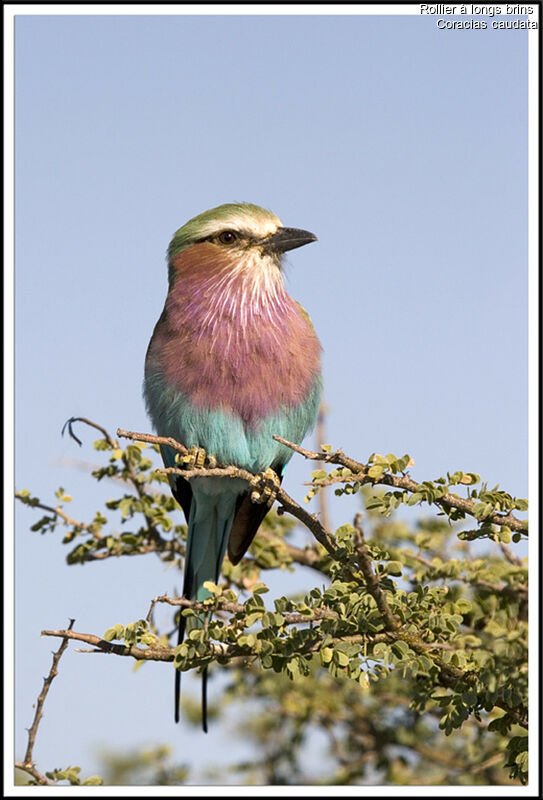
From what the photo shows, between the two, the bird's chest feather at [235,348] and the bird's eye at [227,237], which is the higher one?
the bird's eye at [227,237]

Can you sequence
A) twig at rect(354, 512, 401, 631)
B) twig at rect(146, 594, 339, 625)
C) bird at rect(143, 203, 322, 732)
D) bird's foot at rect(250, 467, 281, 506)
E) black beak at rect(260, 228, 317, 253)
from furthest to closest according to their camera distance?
black beak at rect(260, 228, 317, 253)
bird at rect(143, 203, 322, 732)
bird's foot at rect(250, 467, 281, 506)
twig at rect(146, 594, 339, 625)
twig at rect(354, 512, 401, 631)

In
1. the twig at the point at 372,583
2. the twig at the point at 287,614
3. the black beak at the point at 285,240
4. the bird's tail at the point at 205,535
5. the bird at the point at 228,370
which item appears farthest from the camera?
the black beak at the point at 285,240

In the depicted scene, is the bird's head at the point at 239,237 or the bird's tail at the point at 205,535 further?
the bird's head at the point at 239,237

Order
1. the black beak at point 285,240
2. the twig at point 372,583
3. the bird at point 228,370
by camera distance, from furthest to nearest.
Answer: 1. the black beak at point 285,240
2. the bird at point 228,370
3. the twig at point 372,583

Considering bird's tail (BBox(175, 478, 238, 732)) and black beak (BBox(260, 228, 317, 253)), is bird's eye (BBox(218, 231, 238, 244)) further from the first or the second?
bird's tail (BBox(175, 478, 238, 732))

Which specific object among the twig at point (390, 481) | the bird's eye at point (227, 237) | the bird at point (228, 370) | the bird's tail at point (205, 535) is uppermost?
the bird's eye at point (227, 237)

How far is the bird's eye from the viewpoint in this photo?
15.3 feet

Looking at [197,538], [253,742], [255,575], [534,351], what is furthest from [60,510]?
[534,351]

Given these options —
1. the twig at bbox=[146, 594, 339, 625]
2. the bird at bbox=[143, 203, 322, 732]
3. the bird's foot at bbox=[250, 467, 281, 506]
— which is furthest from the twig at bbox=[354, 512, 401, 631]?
the bird at bbox=[143, 203, 322, 732]

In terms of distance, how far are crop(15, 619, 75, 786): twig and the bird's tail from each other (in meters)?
1.28

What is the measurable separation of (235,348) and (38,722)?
1.92 meters

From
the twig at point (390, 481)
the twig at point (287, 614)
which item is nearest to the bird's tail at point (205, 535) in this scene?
the twig at point (287, 614)

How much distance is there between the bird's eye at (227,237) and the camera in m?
4.66

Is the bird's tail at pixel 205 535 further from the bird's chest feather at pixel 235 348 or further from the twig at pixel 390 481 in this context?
the twig at pixel 390 481
